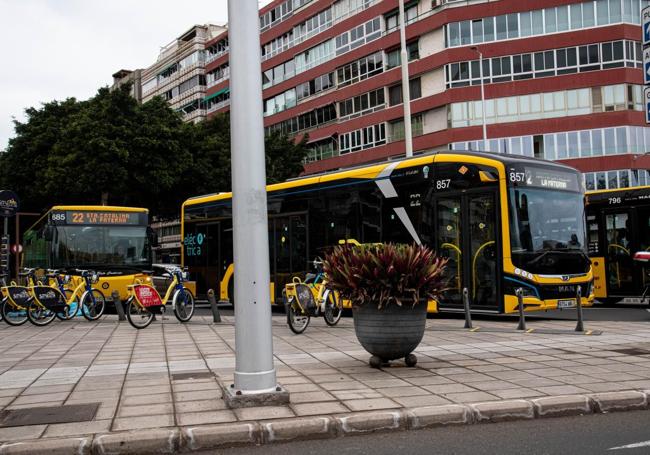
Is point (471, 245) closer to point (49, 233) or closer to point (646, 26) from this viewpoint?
point (646, 26)

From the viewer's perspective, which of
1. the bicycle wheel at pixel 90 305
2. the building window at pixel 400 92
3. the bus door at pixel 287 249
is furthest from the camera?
the building window at pixel 400 92

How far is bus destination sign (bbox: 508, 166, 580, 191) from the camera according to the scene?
1355 cm

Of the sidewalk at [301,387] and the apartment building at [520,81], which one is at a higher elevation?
the apartment building at [520,81]

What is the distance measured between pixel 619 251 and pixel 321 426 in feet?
49.5

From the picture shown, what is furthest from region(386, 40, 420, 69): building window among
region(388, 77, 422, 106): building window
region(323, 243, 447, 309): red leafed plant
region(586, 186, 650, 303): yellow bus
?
region(323, 243, 447, 309): red leafed plant

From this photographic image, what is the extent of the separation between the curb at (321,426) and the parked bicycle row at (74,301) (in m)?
9.24

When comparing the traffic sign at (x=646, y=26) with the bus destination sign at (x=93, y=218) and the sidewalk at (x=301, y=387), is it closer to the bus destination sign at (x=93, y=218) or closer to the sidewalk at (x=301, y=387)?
the sidewalk at (x=301, y=387)

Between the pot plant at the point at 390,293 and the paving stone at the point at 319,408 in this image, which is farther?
the pot plant at the point at 390,293

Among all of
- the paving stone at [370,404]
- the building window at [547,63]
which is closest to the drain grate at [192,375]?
the paving stone at [370,404]

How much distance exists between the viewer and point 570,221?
1423 centimetres

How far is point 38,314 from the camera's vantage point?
15.3m

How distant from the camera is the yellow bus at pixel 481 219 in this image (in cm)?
1334

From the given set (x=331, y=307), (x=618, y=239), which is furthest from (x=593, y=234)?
(x=331, y=307)

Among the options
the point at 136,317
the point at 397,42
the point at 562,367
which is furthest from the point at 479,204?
the point at 397,42
